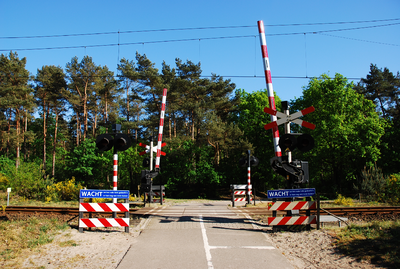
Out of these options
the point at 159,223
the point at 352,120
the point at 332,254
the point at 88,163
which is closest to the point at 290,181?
the point at 332,254

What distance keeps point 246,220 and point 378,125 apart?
29.0 metres

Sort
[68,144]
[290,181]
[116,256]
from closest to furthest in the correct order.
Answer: [116,256] → [290,181] → [68,144]

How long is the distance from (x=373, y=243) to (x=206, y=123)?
102 feet

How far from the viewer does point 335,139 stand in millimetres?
34500

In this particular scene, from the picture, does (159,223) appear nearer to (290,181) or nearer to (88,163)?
(290,181)

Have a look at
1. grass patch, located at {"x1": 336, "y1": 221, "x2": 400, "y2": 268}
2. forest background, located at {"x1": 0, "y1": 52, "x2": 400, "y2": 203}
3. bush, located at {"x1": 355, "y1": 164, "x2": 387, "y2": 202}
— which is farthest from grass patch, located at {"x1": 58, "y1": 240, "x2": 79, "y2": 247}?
forest background, located at {"x1": 0, "y1": 52, "x2": 400, "y2": 203}

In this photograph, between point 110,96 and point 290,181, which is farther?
point 110,96

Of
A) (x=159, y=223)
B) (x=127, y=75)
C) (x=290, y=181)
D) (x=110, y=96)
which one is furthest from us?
(x=110, y=96)

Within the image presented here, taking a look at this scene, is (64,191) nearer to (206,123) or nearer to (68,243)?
(68,243)

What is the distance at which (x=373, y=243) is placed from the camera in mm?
6969

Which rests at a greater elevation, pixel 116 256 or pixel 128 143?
pixel 128 143

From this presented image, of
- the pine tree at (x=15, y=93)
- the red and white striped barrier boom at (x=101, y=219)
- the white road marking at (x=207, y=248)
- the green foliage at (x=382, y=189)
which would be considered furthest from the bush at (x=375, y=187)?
the pine tree at (x=15, y=93)

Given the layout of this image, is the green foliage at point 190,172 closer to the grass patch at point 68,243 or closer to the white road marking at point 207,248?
the white road marking at point 207,248

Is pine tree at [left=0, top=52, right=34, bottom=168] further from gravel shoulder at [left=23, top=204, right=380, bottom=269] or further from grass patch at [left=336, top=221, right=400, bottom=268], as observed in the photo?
grass patch at [left=336, top=221, right=400, bottom=268]
